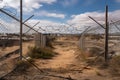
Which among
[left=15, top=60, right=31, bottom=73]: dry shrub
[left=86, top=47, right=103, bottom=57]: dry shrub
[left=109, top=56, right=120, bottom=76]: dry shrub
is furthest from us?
A: [left=86, top=47, right=103, bottom=57]: dry shrub

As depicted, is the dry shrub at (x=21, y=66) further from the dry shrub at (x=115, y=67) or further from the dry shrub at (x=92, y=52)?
the dry shrub at (x=92, y=52)

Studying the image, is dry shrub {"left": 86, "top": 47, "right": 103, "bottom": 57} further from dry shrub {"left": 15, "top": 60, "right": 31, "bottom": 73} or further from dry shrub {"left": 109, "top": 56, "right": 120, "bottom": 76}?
dry shrub {"left": 15, "top": 60, "right": 31, "bottom": 73}

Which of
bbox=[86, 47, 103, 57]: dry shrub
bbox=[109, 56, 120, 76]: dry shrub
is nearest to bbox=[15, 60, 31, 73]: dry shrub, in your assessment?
bbox=[109, 56, 120, 76]: dry shrub

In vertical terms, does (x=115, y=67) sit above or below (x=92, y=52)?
below

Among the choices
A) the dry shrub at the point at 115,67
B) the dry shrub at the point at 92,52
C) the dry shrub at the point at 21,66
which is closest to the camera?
the dry shrub at the point at 115,67

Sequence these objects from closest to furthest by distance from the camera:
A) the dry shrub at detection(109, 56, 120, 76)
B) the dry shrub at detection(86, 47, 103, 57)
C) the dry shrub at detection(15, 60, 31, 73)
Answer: the dry shrub at detection(109, 56, 120, 76) → the dry shrub at detection(15, 60, 31, 73) → the dry shrub at detection(86, 47, 103, 57)

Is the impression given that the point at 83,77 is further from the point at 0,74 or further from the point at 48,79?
the point at 0,74

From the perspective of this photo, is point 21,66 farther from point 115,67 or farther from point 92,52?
point 92,52

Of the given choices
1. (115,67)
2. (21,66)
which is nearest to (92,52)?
(115,67)

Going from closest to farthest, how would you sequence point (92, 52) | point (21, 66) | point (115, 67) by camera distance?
point (115, 67) → point (21, 66) → point (92, 52)

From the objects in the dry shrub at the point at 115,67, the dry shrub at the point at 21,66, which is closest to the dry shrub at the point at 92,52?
the dry shrub at the point at 115,67

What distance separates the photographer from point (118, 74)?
A: 1124cm

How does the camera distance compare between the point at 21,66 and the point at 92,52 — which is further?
the point at 92,52

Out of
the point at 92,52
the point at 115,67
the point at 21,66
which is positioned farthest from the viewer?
the point at 92,52
